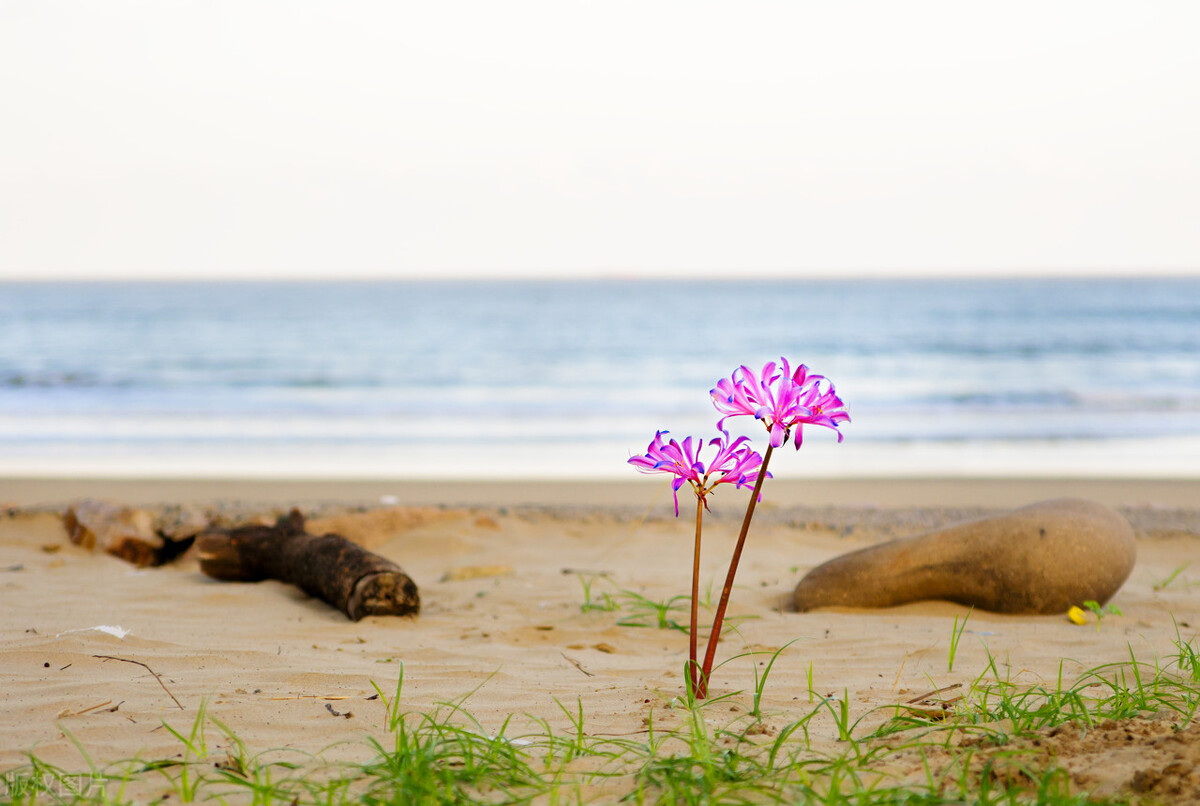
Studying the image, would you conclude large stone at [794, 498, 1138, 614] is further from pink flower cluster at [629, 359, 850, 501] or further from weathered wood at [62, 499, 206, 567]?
weathered wood at [62, 499, 206, 567]

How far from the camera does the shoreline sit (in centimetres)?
747

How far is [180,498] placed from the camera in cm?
764

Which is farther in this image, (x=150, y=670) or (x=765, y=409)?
(x=150, y=670)

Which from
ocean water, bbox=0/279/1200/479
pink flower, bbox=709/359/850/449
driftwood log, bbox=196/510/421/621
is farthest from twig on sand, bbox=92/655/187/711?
ocean water, bbox=0/279/1200/479

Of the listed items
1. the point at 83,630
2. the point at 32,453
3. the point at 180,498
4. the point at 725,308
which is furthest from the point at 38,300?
the point at 83,630

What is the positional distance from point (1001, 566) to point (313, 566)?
327 centimetres

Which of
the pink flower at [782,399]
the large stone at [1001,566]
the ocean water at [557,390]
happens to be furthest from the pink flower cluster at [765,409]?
the ocean water at [557,390]

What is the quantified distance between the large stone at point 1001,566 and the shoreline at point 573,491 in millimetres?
2982

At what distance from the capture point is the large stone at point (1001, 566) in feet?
12.8

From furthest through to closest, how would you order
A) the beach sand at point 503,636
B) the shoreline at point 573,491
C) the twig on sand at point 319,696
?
the shoreline at point 573,491, the twig on sand at point 319,696, the beach sand at point 503,636

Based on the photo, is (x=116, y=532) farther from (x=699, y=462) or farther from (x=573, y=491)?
(x=699, y=462)

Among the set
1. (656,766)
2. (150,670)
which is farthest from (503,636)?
(656,766)

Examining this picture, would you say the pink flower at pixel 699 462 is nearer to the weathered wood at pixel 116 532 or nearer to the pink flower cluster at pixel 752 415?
the pink flower cluster at pixel 752 415

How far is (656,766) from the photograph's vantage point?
6.50ft
